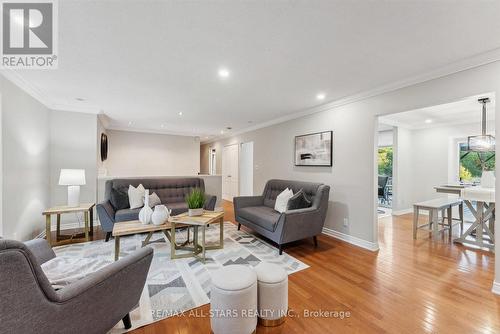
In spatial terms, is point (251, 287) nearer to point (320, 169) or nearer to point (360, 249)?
point (360, 249)

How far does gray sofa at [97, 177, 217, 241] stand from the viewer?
3.21 meters

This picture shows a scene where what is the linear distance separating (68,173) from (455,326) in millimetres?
4926

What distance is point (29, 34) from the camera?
5.96 feet

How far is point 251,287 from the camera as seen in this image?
1511 mm

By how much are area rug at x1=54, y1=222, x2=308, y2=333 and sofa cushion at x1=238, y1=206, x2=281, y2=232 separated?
1.04 feet

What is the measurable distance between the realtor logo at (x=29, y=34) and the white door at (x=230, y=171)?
16.3ft

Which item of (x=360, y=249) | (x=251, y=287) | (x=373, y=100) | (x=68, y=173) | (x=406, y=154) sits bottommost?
(x=360, y=249)

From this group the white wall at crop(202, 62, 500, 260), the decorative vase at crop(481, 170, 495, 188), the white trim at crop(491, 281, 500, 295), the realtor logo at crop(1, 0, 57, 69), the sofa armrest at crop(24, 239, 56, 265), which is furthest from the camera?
the decorative vase at crop(481, 170, 495, 188)

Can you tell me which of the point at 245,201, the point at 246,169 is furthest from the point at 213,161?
the point at 245,201

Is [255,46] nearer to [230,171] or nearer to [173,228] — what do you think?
[173,228]

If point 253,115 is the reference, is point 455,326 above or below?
below

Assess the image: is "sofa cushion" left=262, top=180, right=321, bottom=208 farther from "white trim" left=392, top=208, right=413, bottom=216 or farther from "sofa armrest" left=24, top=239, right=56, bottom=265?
"white trim" left=392, top=208, right=413, bottom=216

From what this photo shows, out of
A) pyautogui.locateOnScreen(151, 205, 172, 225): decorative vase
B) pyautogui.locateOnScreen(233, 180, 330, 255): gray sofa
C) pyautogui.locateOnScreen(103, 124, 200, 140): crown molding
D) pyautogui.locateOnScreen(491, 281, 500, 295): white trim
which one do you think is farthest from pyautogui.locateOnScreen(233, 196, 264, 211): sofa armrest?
pyautogui.locateOnScreen(103, 124, 200, 140): crown molding

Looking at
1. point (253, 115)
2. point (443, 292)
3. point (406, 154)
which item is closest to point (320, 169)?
point (253, 115)
